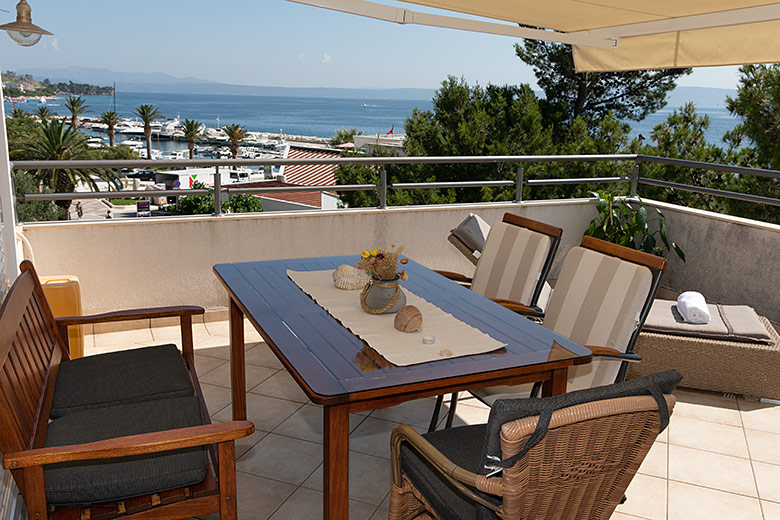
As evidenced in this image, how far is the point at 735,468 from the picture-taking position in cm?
291

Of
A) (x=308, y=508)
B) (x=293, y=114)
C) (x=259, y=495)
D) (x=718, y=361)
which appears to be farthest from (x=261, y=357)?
(x=293, y=114)

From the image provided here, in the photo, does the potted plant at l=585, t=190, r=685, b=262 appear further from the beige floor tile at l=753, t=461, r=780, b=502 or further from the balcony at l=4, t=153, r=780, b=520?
the beige floor tile at l=753, t=461, r=780, b=502

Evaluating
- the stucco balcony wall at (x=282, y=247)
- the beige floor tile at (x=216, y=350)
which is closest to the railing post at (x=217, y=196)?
the stucco balcony wall at (x=282, y=247)

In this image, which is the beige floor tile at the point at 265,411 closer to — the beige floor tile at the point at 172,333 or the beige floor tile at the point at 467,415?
Answer: the beige floor tile at the point at 467,415

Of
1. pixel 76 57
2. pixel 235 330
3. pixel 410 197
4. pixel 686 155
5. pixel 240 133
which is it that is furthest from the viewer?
pixel 76 57

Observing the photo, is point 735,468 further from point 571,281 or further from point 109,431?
point 109,431

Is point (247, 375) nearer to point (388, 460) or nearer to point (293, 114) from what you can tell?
point (388, 460)

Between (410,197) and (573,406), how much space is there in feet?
50.3

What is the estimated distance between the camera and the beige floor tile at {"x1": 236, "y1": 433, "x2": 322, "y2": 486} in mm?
2736

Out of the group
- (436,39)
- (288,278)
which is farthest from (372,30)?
(288,278)

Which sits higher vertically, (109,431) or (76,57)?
(76,57)

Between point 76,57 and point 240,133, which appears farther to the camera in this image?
point 76,57

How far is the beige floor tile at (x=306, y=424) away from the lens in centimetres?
307

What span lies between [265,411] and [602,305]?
1.73 m
